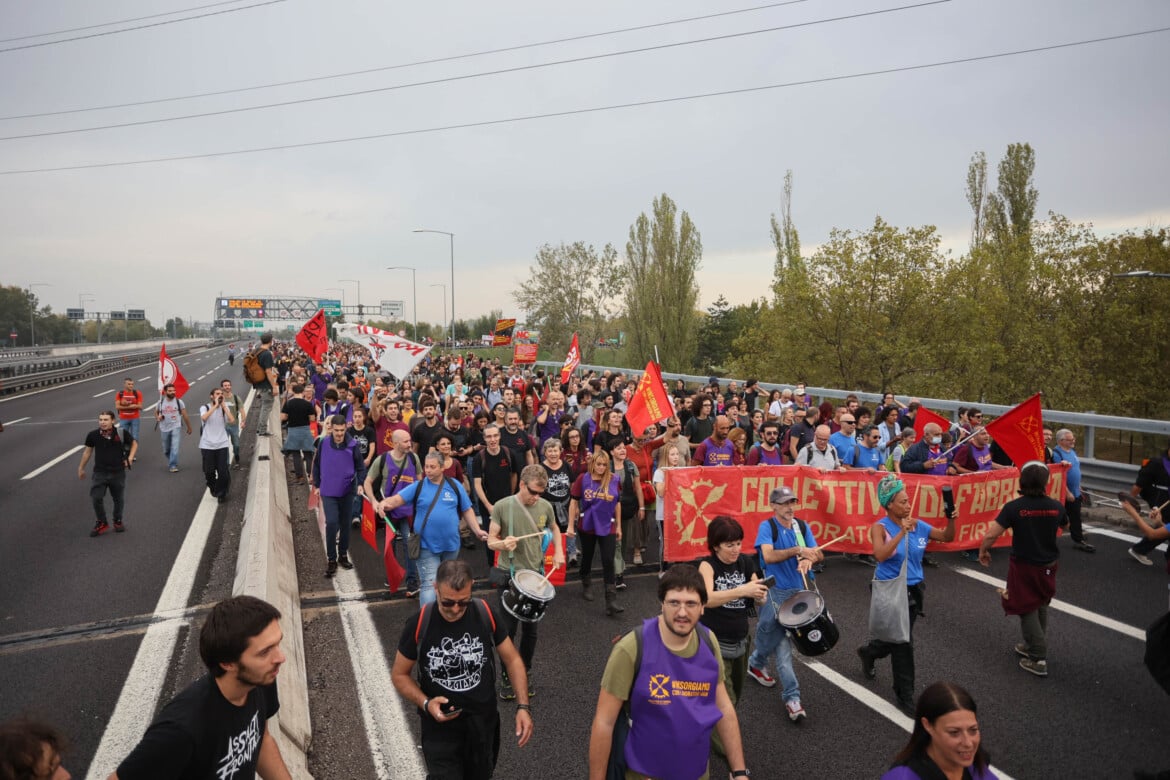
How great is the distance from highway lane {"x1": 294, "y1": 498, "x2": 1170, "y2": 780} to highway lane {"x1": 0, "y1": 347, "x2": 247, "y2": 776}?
4.72ft

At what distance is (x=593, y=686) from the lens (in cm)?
536

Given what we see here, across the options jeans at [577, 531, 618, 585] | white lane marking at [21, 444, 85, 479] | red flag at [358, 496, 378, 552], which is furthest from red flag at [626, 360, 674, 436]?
white lane marking at [21, 444, 85, 479]

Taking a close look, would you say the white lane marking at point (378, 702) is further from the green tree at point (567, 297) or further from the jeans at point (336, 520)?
the green tree at point (567, 297)

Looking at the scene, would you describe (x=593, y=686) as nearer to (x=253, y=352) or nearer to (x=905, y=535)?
(x=905, y=535)

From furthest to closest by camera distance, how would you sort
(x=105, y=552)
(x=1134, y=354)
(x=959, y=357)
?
(x=1134, y=354)
(x=959, y=357)
(x=105, y=552)

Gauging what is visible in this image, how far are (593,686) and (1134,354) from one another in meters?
29.3

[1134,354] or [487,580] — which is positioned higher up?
[1134,354]

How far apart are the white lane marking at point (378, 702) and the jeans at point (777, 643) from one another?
2659 mm

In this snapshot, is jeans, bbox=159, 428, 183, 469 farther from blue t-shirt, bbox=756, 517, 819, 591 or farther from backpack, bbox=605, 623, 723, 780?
backpack, bbox=605, 623, 723, 780

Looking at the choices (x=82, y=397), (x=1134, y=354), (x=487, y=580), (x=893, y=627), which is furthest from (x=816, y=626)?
(x=82, y=397)

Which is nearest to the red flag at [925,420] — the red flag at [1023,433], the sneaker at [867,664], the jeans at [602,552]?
the red flag at [1023,433]

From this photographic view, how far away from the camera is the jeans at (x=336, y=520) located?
7.74 m

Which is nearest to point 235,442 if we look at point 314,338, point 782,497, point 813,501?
point 314,338

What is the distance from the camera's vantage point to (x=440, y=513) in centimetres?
574
